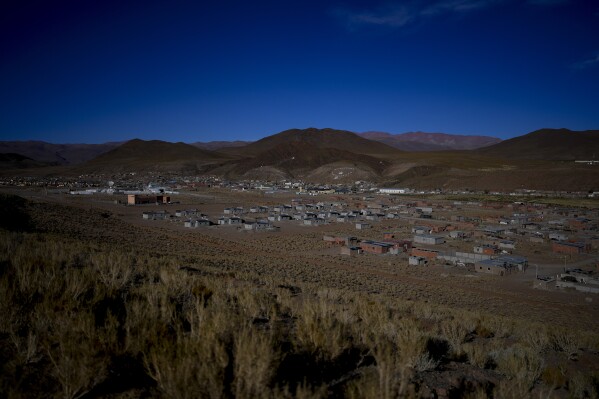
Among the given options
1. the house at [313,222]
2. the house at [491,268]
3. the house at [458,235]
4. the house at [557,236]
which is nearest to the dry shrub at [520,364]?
the house at [491,268]

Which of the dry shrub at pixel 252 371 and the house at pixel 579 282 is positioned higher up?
the dry shrub at pixel 252 371

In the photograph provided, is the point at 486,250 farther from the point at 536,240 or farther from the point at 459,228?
the point at 459,228

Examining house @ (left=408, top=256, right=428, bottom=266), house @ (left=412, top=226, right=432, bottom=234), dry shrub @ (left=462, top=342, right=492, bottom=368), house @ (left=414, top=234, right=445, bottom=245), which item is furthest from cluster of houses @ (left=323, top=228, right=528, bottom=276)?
dry shrub @ (left=462, top=342, right=492, bottom=368)

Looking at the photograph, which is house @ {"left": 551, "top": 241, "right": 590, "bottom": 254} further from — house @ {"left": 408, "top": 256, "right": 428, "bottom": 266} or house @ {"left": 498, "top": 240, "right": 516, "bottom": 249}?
house @ {"left": 408, "top": 256, "right": 428, "bottom": 266}

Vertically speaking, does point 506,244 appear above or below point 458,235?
below

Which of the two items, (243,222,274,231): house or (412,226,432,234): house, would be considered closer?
(243,222,274,231): house

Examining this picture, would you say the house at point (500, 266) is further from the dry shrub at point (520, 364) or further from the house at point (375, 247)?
the dry shrub at point (520, 364)

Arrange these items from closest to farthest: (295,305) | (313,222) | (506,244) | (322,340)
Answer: (322,340) < (295,305) < (506,244) < (313,222)

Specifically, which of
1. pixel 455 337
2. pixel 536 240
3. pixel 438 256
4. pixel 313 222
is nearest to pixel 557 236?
pixel 536 240
